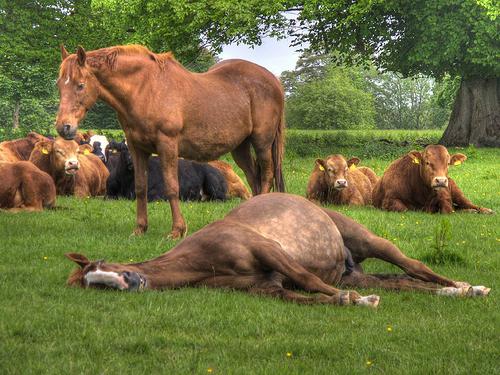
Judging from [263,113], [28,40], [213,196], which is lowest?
Result: [213,196]

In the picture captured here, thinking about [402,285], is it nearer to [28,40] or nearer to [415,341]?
[415,341]

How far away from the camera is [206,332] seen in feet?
18.1

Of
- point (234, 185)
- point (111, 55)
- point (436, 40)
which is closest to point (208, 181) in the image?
point (234, 185)

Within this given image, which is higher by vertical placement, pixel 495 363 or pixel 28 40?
pixel 28 40

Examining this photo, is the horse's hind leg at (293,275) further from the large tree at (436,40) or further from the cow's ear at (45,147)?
the large tree at (436,40)

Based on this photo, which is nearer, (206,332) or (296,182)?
(206,332)

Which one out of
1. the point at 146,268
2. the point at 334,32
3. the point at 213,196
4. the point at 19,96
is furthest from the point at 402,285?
the point at 19,96

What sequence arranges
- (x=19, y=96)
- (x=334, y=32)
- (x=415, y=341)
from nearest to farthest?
(x=415, y=341) → (x=334, y=32) → (x=19, y=96)

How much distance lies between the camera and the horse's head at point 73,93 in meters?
10.0

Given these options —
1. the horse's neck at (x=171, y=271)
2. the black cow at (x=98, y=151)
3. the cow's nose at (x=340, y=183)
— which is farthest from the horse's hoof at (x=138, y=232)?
the black cow at (x=98, y=151)

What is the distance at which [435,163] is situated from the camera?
47.3 ft

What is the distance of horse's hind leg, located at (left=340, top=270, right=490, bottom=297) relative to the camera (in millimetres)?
7016

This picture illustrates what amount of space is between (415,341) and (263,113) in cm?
724

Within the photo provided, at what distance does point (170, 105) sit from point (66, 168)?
551cm
